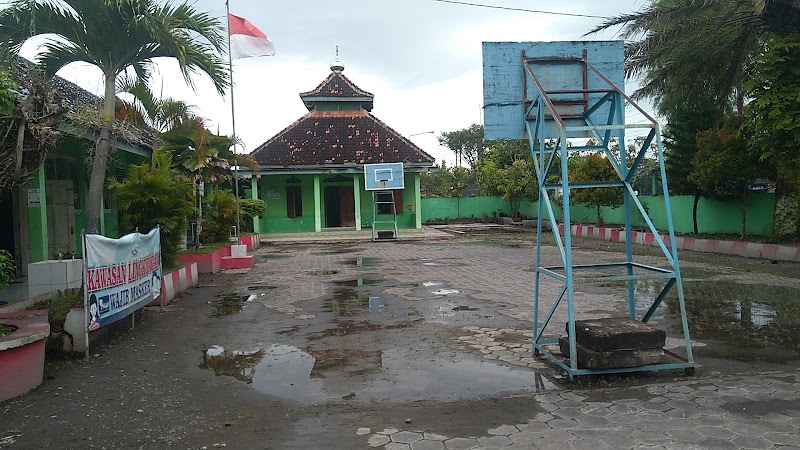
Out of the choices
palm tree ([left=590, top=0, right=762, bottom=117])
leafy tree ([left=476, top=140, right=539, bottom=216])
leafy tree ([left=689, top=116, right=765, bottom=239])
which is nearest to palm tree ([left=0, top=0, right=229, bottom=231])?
palm tree ([left=590, top=0, right=762, bottom=117])

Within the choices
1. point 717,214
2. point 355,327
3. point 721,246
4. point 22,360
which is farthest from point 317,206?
point 22,360

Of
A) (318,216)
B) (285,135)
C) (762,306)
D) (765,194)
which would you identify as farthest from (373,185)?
(762,306)

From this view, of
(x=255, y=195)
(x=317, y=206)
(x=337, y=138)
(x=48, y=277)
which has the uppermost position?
(x=337, y=138)

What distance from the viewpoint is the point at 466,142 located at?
59.8 m

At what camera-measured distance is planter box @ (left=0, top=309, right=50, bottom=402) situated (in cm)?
508

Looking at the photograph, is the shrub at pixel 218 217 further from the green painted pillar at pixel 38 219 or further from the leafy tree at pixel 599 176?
the leafy tree at pixel 599 176

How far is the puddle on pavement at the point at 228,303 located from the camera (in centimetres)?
912

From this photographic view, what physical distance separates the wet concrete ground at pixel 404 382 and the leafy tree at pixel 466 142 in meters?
49.3

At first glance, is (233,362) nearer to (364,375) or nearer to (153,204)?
(364,375)

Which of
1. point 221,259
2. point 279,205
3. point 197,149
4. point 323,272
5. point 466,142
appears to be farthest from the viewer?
point 466,142

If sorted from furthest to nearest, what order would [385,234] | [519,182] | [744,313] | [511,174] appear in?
[511,174] → [519,182] → [385,234] → [744,313]

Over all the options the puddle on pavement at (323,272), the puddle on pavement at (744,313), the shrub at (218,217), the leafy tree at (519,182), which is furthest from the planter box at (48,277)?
the leafy tree at (519,182)

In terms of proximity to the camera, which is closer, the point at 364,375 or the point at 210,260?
the point at 364,375

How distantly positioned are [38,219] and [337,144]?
1791 centimetres
